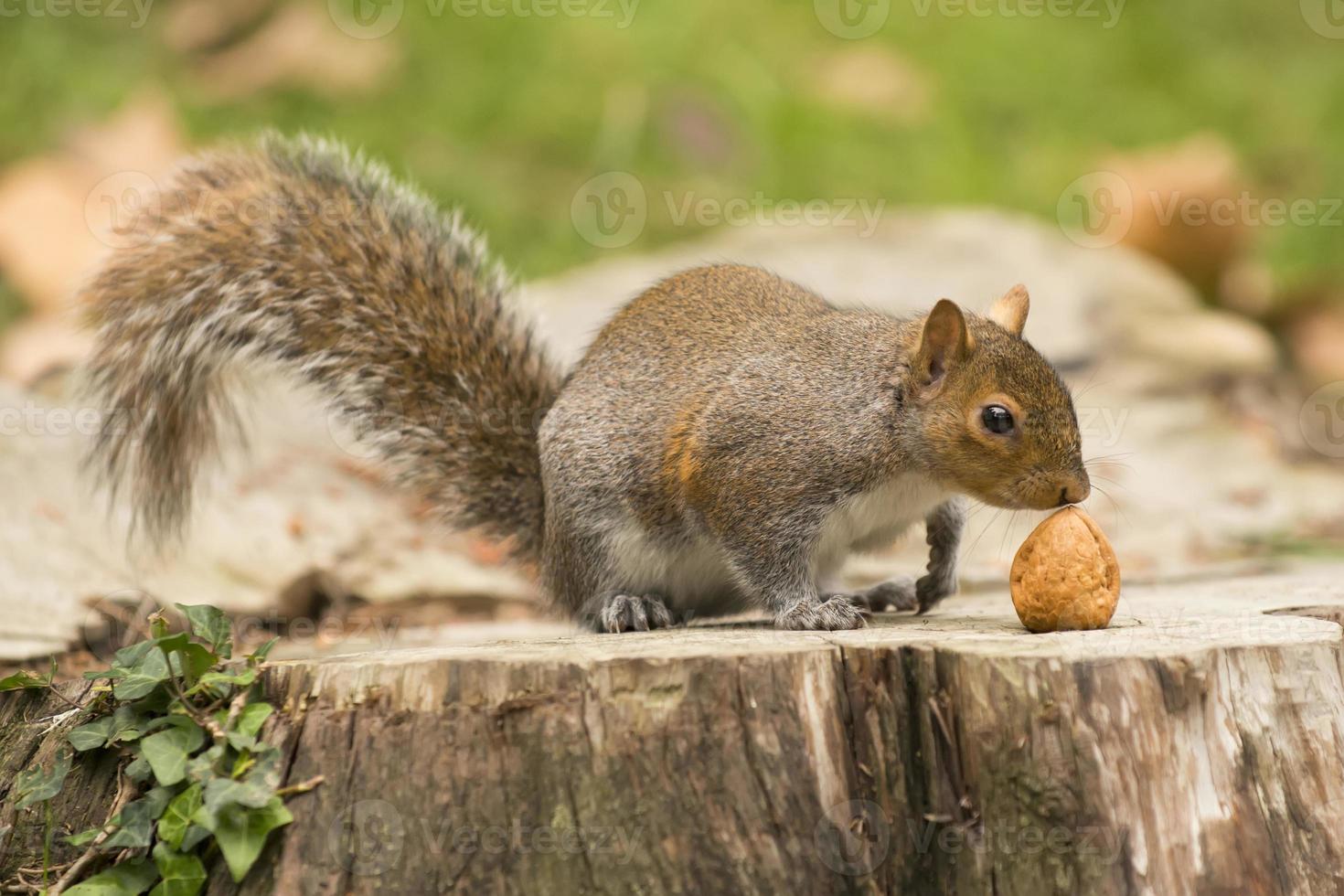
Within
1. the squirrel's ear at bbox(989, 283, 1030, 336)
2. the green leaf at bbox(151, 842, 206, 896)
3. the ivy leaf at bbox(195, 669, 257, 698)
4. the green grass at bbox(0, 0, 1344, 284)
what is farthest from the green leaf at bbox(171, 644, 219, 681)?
the green grass at bbox(0, 0, 1344, 284)

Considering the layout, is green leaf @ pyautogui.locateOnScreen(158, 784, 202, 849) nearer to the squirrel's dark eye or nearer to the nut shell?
the nut shell

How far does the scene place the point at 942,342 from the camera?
2066 mm

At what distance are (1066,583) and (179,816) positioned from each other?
1153 millimetres

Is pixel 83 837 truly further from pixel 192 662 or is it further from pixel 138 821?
pixel 192 662

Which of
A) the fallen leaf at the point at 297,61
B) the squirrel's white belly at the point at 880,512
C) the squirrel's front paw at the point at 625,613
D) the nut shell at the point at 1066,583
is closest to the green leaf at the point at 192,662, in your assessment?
the squirrel's front paw at the point at 625,613

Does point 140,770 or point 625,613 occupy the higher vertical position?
point 625,613

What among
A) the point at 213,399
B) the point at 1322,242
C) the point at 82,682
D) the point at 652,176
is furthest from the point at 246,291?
the point at 1322,242

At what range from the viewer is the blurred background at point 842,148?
13.7ft

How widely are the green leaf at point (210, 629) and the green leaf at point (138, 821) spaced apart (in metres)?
0.19

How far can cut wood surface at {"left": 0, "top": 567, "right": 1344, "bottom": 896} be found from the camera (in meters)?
1.58

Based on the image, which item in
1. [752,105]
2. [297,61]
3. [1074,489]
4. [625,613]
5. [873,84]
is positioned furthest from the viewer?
[873,84]

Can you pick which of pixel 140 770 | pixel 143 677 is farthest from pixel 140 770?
pixel 143 677

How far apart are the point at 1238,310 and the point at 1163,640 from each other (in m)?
3.71

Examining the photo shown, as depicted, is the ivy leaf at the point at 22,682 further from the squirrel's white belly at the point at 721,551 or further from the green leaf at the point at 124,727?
the squirrel's white belly at the point at 721,551
